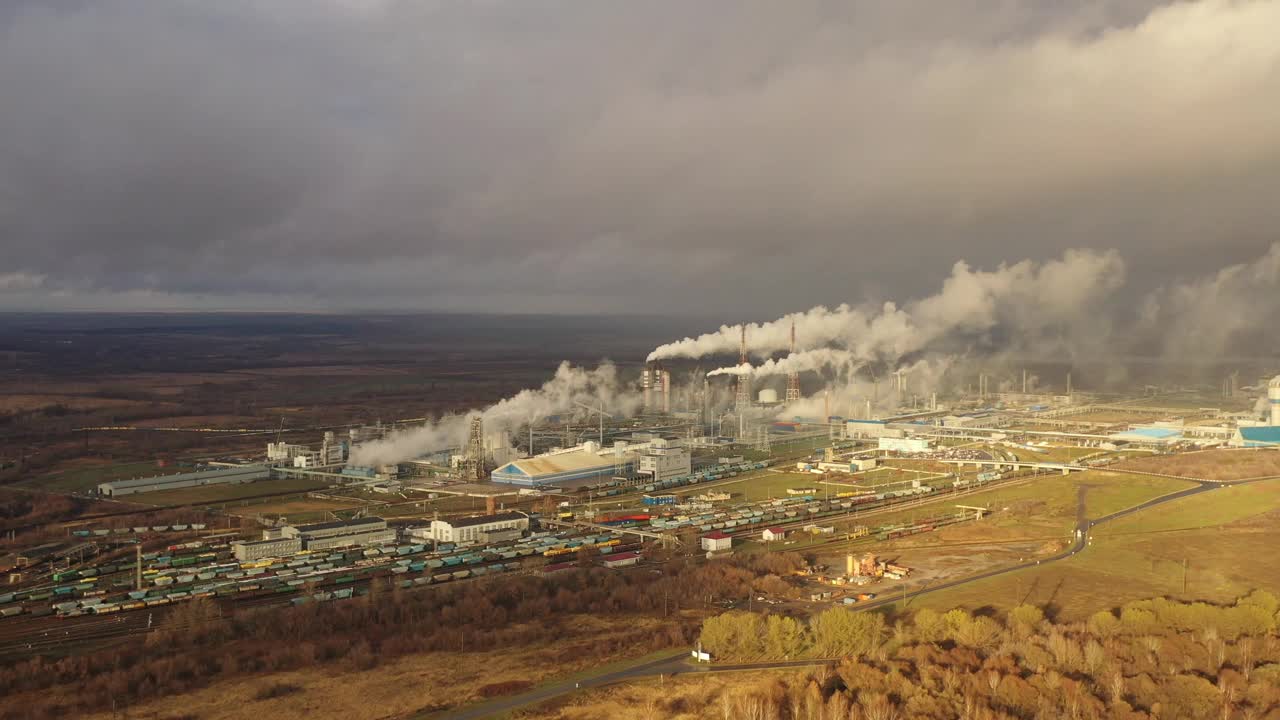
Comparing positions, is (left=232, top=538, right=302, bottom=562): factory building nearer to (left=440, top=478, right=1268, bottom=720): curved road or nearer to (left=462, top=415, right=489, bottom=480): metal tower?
(left=440, top=478, right=1268, bottom=720): curved road

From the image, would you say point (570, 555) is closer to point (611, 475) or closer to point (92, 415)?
point (611, 475)

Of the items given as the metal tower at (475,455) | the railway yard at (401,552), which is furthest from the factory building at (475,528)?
the metal tower at (475,455)

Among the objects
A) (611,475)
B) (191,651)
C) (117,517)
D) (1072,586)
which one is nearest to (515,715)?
(191,651)

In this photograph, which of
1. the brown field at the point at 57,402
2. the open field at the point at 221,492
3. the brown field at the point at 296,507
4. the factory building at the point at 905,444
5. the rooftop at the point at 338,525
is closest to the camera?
the rooftop at the point at 338,525

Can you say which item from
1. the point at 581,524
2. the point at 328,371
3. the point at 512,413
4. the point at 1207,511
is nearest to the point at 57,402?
the point at 328,371

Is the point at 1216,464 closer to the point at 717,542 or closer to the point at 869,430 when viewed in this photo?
the point at 869,430

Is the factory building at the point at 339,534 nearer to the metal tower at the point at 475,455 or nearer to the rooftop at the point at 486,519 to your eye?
the rooftop at the point at 486,519
